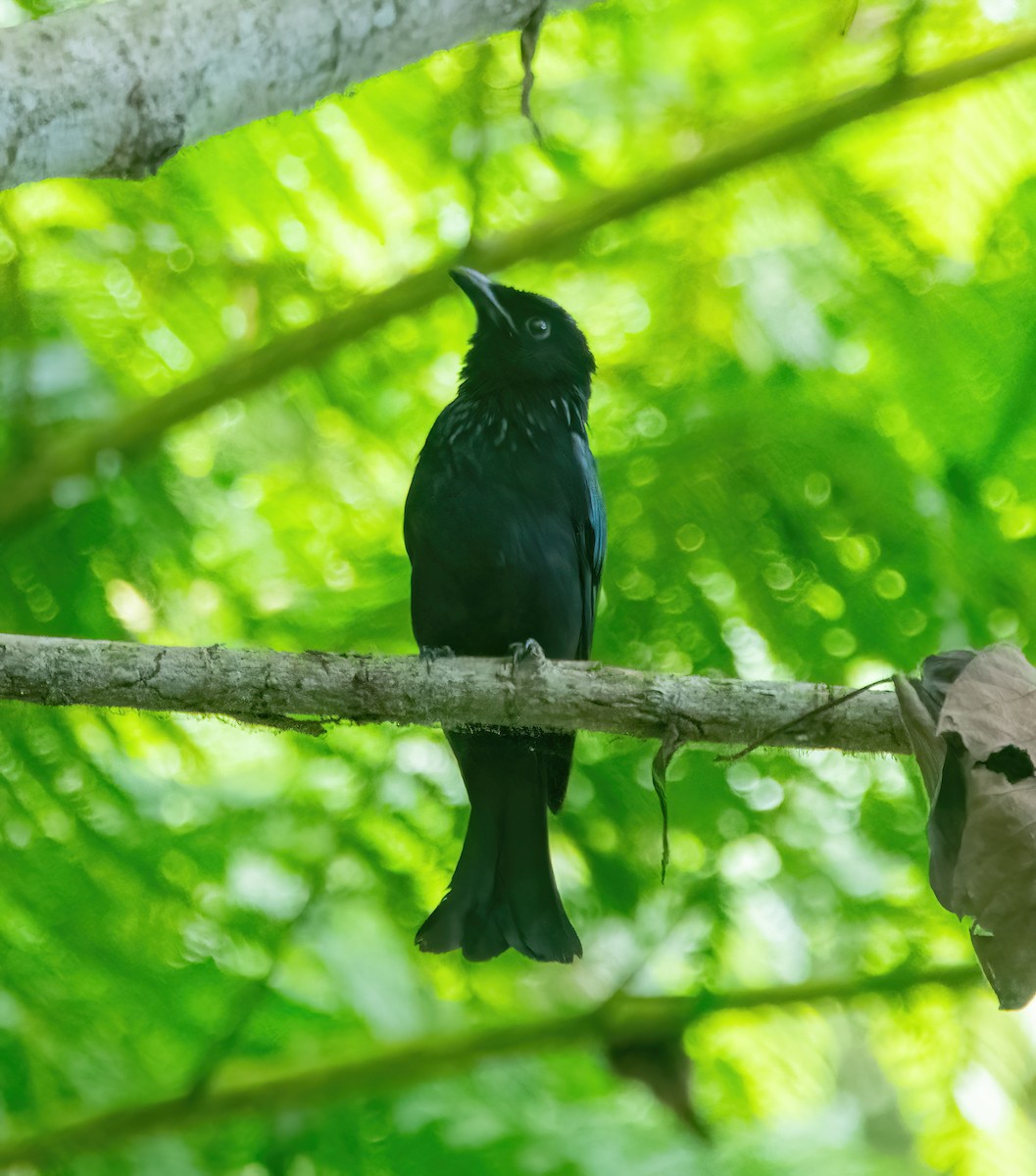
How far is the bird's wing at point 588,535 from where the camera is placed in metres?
3.61

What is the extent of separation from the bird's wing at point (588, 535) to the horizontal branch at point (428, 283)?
0.63 m

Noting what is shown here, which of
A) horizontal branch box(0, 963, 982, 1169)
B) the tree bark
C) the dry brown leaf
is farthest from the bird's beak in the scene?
horizontal branch box(0, 963, 982, 1169)

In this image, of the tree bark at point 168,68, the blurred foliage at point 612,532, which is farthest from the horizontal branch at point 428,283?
the tree bark at point 168,68

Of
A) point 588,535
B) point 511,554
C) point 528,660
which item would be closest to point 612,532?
point 588,535

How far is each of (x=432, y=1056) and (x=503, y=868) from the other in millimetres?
517

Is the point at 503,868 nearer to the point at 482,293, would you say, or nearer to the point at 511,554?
the point at 511,554

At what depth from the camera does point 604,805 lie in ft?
12.6

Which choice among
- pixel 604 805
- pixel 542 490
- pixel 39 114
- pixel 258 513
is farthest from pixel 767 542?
pixel 39 114

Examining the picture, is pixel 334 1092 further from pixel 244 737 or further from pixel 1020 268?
pixel 1020 268

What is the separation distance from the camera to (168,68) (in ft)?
6.48

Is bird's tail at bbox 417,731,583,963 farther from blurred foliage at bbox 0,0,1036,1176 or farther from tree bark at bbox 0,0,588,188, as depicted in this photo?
tree bark at bbox 0,0,588,188

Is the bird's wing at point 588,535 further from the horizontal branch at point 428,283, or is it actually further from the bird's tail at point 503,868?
the horizontal branch at point 428,283

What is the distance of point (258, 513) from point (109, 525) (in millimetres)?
454

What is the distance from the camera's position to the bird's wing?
3605 mm
